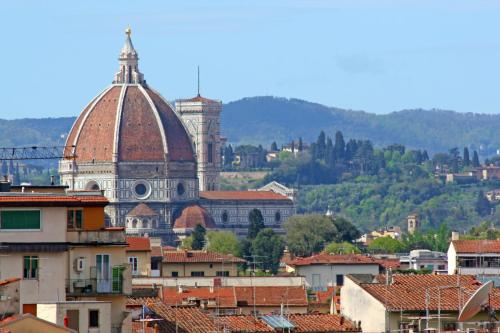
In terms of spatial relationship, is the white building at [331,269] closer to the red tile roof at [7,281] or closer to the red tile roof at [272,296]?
the red tile roof at [272,296]

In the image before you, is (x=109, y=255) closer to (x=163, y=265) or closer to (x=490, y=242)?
(x=490, y=242)

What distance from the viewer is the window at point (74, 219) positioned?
3209 centimetres

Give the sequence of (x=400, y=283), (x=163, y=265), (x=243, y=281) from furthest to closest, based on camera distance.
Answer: (x=163, y=265) → (x=243, y=281) → (x=400, y=283)

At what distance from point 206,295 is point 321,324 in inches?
909

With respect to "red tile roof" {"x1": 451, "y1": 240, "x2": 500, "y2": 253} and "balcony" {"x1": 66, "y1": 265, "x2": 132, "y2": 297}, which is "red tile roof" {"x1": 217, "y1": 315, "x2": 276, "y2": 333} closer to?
"balcony" {"x1": 66, "y1": 265, "x2": 132, "y2": 297}

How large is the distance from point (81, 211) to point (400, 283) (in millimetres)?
9276

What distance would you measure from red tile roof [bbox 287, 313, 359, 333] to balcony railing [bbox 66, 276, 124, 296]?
7.20 m

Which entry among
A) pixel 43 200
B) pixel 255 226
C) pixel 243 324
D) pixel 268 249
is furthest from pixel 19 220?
pixel 255 226

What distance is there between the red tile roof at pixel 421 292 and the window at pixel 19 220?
7989mm

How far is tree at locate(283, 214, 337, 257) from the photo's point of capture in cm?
15512

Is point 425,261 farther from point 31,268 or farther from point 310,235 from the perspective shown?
point 31,268

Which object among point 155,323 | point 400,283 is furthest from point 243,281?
point 155,323

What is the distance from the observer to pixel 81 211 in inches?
1278

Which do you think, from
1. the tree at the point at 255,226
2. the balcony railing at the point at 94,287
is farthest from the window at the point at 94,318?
the tree at the point at 255,226
